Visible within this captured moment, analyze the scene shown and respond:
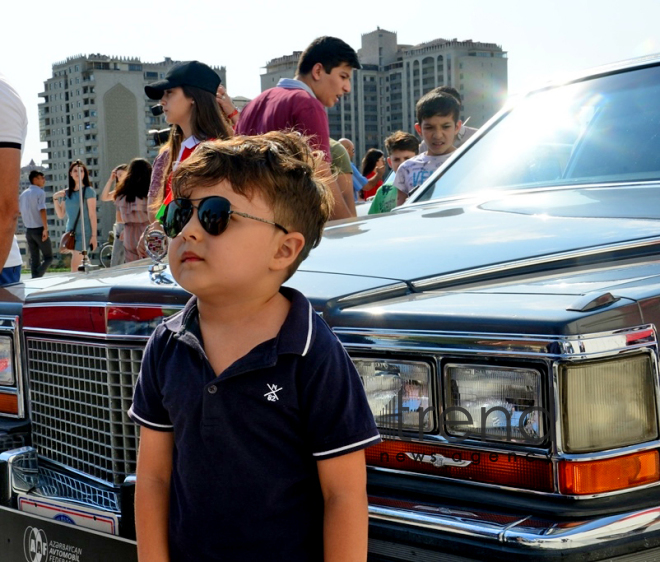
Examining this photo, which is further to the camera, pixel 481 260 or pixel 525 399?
pixel 481 260

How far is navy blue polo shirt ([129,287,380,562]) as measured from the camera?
164 cm

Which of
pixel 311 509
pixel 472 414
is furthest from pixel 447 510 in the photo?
pixel 311 509

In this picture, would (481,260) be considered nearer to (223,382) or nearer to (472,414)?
(472,414)

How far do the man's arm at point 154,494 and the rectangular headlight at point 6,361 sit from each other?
1319 millimetres

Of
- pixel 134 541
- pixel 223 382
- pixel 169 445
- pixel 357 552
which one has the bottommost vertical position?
pixel 134 541

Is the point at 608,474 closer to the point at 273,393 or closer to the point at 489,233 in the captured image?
the point at 273,393

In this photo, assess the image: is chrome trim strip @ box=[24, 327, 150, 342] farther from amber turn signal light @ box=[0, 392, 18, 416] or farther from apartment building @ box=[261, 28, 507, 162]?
apartment building @ box=[261, 28, 507, 162]

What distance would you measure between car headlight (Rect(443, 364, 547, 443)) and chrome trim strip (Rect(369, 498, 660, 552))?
17cm

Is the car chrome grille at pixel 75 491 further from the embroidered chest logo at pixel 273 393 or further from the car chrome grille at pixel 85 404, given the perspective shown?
the embroidered chest logo at pixel 273 393

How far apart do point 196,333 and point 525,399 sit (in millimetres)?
651

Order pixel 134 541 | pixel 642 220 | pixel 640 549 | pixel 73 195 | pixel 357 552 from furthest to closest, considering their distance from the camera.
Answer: pixel 73 195, pixel 642 220, pixel 134 541, pixel 640 549, pixel 357 552

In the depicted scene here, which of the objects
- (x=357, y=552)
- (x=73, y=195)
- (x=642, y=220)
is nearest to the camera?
(x=357, y=552)

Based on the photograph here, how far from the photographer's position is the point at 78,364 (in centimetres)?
267

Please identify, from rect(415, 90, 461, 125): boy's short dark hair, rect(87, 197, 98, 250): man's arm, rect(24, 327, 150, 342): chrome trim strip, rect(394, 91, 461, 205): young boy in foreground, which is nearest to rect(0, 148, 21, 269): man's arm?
A: rect(24, 327, 150, 342): chrome trim strip
